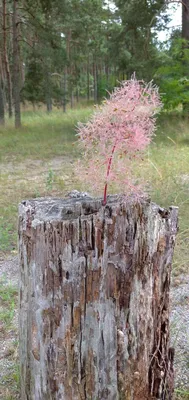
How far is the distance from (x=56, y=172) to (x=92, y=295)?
20.7ft

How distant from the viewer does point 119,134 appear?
1.64 meters

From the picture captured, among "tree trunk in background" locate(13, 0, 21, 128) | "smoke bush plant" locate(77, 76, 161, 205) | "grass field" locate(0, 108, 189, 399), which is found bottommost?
"grass field" locate(0, 108, 189, 399)

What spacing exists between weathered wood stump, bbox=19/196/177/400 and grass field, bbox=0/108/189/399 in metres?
0.38

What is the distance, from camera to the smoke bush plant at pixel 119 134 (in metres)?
1.63

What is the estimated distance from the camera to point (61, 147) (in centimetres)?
1076

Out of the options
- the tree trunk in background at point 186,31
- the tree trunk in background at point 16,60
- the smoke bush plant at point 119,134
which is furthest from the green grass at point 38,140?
the smoke bush plant at point 119,134

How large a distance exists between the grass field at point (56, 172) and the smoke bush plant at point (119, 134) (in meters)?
0.18

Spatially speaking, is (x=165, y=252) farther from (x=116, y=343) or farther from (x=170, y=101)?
(x=170, y=101)

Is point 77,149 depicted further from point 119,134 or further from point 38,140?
point 38,140

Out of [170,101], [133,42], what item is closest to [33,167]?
[170,101]

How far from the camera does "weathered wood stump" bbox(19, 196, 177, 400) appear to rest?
1.62 m

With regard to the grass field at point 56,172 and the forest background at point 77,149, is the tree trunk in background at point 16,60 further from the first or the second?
the grass field at point 56,172

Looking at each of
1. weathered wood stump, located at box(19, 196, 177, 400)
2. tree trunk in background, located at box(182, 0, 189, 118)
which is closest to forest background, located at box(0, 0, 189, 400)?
tree trunk in background, located at box(182, 0, 189, 118)

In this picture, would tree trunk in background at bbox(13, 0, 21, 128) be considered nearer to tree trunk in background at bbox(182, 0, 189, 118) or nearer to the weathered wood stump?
tree trunk in background at bbox(182, 0, 189, 118)
